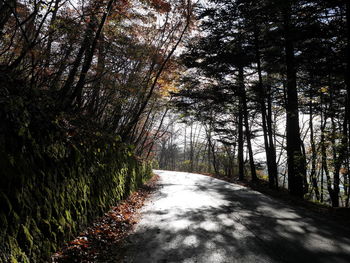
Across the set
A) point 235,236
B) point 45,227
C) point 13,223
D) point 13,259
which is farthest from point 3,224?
point 235,236

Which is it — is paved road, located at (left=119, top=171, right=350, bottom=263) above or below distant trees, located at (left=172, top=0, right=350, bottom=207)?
below

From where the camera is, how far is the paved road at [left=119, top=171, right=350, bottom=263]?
3.93 m

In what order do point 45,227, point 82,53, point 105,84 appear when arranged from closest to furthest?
point 45,227 < point 82,53 < point 105,84

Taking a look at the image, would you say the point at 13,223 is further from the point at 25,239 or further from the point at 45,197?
the point at 45,197

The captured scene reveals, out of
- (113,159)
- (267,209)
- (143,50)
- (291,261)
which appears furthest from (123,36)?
(291,261)

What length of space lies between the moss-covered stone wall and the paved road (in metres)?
1.29

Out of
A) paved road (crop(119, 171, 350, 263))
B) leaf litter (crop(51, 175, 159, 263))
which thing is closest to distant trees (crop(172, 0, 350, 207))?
paved road (crop(119, 171, 350, 263))

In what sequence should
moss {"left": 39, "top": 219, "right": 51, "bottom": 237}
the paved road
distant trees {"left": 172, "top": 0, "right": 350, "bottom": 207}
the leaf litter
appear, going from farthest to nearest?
distant trees {"left": 172, "top": 0, "right": 350, "bottom": 207} < the paved road < the leaf litter < moss {"left": 39, "top": 219, "right": 51, "bottom": 237}

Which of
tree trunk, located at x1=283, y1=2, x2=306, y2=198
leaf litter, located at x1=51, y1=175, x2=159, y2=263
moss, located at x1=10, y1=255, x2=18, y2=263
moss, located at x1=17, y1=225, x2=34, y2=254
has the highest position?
tree trunk, located at x1=283, y1=2, x2=306, y2=198

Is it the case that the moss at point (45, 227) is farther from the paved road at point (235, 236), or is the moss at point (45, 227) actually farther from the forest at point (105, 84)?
the paved road at point (235, 236)

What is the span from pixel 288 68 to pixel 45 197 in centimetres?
1058

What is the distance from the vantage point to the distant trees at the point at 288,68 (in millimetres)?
7598

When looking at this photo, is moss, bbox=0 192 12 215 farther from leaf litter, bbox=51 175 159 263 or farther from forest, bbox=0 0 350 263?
leaf litter, bbox=51 175 159 263

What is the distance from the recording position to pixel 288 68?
32.8 feet
